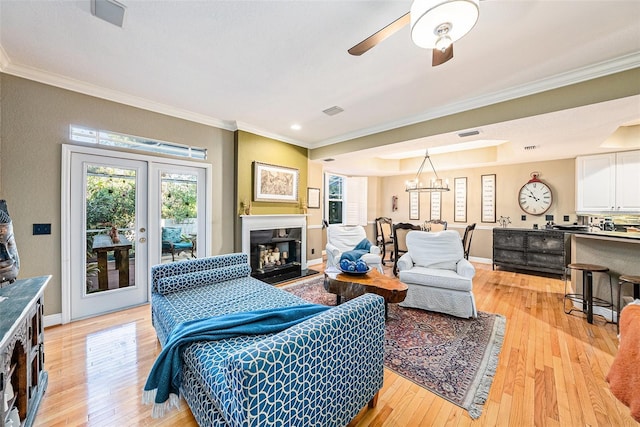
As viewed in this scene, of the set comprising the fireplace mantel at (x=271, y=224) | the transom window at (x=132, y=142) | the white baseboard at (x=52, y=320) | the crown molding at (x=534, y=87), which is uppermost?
the crown molding at (x=534, y=87)

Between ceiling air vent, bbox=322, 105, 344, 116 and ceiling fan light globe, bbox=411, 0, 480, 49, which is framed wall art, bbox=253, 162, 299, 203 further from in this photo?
ceiling fan light globe, bbox=411, 0, 480, 49

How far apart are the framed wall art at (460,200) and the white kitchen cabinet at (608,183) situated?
203 centimetres

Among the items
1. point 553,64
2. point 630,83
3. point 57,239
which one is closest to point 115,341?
point 57,239

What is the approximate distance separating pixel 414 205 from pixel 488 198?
1811 millimetres

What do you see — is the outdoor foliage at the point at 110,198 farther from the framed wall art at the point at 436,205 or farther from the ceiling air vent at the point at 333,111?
the framed wall art at the point at 436,205

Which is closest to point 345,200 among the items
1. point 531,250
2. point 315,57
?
point 531,250

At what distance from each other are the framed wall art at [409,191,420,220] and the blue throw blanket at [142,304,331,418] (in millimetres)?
6213

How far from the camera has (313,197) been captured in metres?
5.77

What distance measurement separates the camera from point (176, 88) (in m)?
2.96

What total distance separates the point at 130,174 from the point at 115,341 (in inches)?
79.8

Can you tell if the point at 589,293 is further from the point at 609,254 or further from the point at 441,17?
the point at 441,17

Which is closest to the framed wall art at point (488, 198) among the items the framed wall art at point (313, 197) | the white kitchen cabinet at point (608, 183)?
the white kitchen cabinet at point (608, 183)

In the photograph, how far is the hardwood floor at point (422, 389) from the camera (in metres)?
1.59

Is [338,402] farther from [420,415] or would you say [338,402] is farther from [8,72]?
[8,72]
